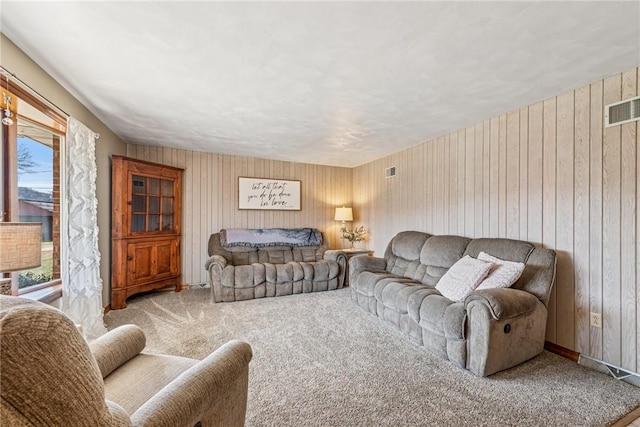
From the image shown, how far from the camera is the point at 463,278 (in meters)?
2.45

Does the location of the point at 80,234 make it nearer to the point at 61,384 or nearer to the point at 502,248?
the point at 61,384

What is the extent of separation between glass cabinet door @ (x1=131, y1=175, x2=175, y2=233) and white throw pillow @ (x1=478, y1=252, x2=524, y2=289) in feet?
13.2

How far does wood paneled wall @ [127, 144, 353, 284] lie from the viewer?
4375 millimetres

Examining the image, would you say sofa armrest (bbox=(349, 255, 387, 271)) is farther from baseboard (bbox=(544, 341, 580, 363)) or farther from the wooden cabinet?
the wooden cabinet

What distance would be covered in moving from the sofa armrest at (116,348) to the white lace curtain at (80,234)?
1.47 metres

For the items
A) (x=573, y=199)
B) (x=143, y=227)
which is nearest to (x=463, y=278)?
(x=573, y=199)

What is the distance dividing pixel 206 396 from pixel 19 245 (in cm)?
106

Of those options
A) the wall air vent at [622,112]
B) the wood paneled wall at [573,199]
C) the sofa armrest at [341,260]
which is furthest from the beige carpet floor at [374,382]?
the wall air vent at [622,112]

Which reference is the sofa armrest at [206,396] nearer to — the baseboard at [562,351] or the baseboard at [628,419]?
the baseboard at [628,419]

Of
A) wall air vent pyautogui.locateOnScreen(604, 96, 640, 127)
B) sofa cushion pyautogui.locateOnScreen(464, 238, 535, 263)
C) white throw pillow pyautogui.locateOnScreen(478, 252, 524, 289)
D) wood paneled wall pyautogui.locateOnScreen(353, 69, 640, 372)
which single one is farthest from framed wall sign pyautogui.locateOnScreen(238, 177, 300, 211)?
wall air vent pyautogui.locateOnScreen(604, 96, 640, 127)

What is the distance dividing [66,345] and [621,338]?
3173 mm

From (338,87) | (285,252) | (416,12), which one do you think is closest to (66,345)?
(416,12)

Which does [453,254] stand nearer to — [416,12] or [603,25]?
[603,25]

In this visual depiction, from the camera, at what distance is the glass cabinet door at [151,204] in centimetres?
364
